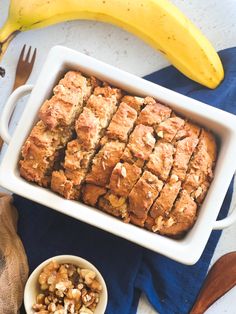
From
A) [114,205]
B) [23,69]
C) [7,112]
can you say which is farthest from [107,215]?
[23,69]

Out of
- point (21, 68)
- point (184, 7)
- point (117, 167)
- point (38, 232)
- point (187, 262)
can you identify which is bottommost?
point (38, 232)

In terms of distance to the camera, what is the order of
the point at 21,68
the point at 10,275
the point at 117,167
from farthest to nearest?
1. the point at 21,68
2. the point at 10,275
3. the point at 117,167

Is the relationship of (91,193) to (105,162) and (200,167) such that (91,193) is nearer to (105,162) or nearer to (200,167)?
(105,162)

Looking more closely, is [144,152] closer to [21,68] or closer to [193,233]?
[193,233]

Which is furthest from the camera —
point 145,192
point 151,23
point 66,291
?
point 151,23

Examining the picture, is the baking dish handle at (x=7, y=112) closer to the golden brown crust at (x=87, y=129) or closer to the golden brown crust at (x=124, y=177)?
the golden brown crust at (x=87, y=129)

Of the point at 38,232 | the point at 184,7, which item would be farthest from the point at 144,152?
the point at 184,7

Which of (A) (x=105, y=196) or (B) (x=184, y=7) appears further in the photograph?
(B) (x=184, y=7)
